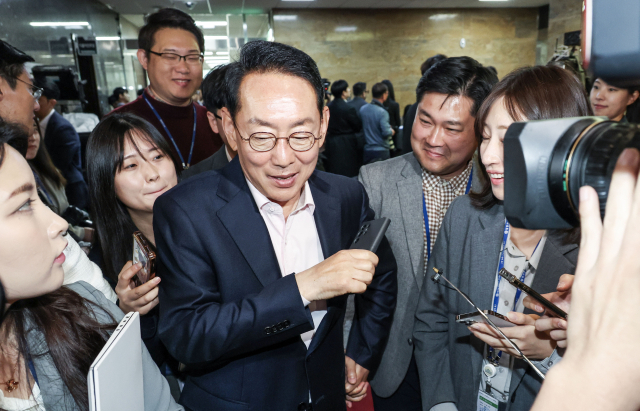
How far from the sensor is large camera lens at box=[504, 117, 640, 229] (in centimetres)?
55

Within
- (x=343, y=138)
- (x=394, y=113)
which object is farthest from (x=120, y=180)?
(x=394, y=113)

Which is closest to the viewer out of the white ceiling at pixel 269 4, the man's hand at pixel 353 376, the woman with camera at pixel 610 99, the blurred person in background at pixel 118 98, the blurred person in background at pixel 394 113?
the man's hand at pixel 353 376

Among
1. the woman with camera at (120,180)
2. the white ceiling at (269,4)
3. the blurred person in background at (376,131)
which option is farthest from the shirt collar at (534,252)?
the white ceiling at (269,4)

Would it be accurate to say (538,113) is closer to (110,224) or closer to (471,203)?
(471,203)

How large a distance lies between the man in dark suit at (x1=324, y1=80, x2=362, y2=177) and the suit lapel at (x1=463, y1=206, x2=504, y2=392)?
4794 millimetres

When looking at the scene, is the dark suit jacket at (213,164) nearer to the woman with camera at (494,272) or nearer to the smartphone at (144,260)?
the smartphone at (144,260)

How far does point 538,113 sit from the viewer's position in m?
1.17

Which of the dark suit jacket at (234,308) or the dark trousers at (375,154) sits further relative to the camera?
the dark trousers at (375,154)

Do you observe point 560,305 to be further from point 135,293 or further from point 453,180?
point 135,293

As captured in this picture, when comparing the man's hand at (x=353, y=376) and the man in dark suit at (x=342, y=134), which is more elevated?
the man in dark suit at (x=342, y=134)

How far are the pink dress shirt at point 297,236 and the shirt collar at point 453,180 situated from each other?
2.14 feet

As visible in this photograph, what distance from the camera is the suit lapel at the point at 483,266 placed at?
132cm

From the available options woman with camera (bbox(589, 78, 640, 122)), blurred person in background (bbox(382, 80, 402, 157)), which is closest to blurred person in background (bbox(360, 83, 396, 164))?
blurred person in background (bbox(382, 80, 402, 157))

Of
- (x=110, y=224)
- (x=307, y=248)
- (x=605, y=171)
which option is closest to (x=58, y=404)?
(x=307, y=248)
